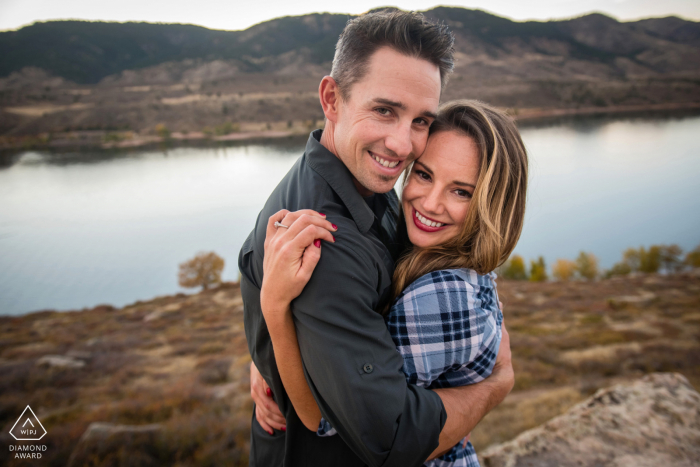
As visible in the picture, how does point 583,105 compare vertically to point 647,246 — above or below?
above

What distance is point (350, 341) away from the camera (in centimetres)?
111

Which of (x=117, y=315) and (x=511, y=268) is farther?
(x=511, y=268)

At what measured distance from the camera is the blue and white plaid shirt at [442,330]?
134 cm

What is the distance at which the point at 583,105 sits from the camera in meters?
68.8

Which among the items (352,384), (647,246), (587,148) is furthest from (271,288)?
(587,148)

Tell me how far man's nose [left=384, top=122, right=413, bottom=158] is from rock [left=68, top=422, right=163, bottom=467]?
4642 millimetres

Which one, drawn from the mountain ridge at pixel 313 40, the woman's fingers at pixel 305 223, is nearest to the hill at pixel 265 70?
the mountain ridge at pixel 313 40

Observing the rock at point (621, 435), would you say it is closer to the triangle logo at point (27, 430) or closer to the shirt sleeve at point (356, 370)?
the shirt sleeve at point (356, 370)

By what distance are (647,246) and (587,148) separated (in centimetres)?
2622

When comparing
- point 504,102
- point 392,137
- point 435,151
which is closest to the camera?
point 392,137

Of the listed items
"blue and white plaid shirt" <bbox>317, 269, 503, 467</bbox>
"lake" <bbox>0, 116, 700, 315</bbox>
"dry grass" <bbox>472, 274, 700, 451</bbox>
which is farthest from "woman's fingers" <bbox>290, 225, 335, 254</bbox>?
"lake" <bbox>0, 116, 700, 315</bbox>

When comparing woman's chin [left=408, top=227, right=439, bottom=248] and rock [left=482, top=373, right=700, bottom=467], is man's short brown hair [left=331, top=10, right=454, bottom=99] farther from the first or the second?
rock [left=482, top=373, right=700, bottom=467]

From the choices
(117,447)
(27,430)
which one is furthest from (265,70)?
(117,447)

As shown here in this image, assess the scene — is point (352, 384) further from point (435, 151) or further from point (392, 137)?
point (435, 151)
